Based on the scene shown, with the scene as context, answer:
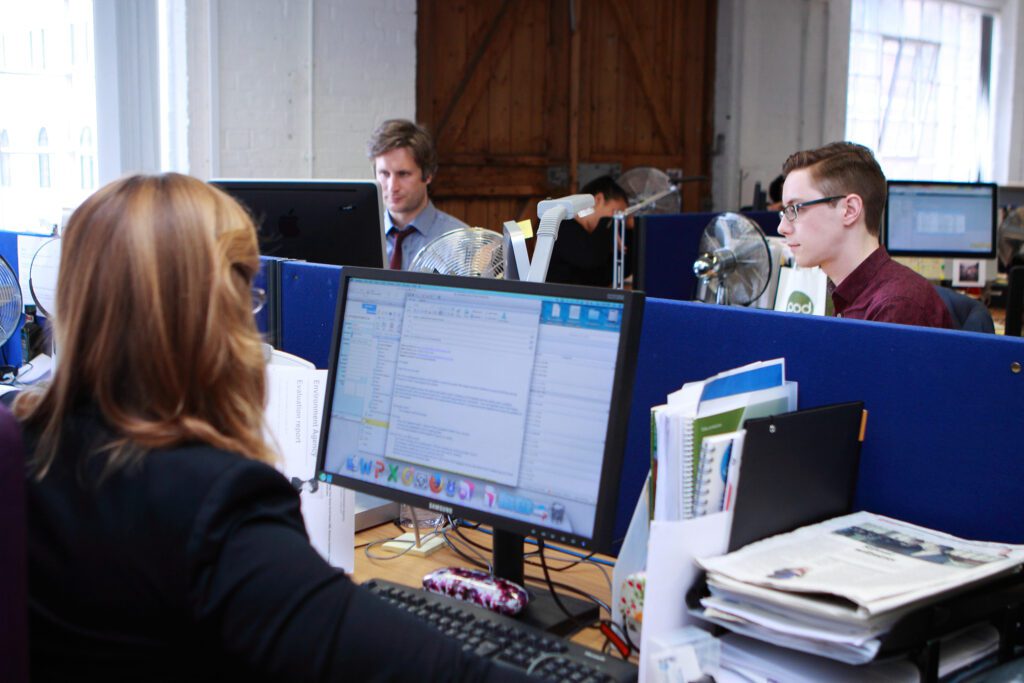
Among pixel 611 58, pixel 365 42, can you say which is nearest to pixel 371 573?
pixel 365 42

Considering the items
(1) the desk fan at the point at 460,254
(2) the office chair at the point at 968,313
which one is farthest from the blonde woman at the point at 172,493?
(2) the office chair at the point at 968,313

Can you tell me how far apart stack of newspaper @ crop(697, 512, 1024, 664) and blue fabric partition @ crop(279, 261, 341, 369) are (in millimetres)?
1005

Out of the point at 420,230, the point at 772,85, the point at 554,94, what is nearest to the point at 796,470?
the point at 420,230

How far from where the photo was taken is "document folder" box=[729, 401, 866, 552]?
118cm

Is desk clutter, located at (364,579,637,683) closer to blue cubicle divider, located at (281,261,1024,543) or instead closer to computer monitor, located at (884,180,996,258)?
blue cubicle divider, located at (281,261,1024,543)

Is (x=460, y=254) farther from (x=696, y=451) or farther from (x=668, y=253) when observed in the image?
(x=668, y=253)

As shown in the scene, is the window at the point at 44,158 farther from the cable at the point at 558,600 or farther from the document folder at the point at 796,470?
the document folder at the point at 796,470

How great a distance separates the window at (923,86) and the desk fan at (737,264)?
5.56 metres

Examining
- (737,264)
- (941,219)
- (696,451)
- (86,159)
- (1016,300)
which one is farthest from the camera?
(941,219)

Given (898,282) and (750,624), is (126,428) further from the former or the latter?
(898,282)

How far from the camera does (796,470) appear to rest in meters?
1.23

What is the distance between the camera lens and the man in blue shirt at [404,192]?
3.73m

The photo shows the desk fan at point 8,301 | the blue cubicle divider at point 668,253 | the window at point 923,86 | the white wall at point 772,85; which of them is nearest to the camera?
the desk fan at point 8,301

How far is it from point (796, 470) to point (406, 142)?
275cm
